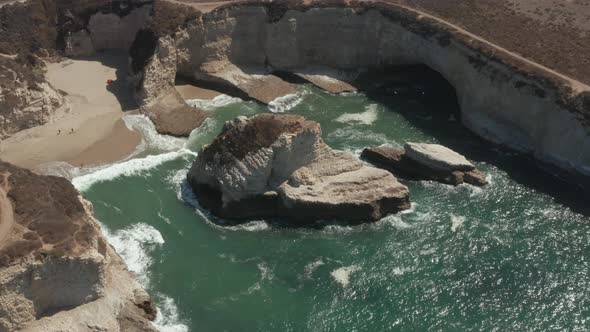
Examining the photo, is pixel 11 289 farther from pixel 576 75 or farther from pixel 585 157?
pixel 576 75

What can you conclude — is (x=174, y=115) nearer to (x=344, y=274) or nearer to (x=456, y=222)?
(x=344, y=274)

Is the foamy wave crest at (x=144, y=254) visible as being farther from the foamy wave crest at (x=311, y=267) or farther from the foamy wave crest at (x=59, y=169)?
the foamy wave crest at (x=311, y=267)

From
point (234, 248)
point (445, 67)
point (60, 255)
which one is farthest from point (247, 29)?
point (60, 255)

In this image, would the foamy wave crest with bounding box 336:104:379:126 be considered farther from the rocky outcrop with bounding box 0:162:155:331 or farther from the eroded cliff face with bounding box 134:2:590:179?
the rocky outcrop with bounding box 0:162:155:331

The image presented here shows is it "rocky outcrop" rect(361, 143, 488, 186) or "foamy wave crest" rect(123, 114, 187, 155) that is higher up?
"rocky outcrop" rect(361, 143, 488, 186)

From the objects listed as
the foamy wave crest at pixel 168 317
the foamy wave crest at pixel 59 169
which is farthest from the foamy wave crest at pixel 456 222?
the foamy wave crest at pixel 59 169

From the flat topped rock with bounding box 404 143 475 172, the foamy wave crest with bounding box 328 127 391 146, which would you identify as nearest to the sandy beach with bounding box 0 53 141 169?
the foamy wave crest with bounding box 328 127 391 146
